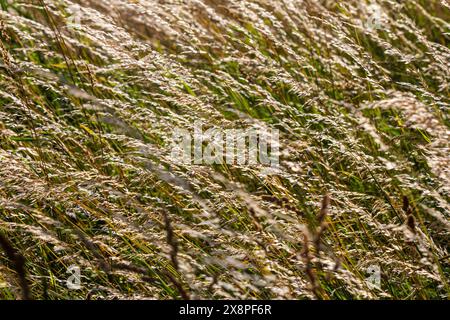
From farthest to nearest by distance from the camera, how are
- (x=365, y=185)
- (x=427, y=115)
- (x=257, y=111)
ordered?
(x=257, y=111) → (x=365, y=185) → (x=427, y=115)

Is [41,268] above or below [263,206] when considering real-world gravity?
below

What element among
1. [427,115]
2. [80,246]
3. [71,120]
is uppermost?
[427,115]

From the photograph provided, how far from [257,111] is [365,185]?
2.46 feet

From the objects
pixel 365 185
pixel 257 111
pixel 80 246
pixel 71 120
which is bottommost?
pixel 71 120

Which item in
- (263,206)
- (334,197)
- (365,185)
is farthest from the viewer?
(365,185)

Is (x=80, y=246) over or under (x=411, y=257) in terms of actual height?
under

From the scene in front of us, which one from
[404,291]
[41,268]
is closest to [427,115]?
[404,291]

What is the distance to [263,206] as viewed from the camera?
203 cm
